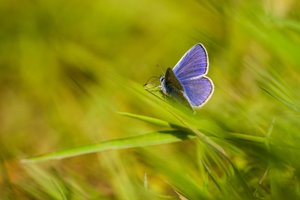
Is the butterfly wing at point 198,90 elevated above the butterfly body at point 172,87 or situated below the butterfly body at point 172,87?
above

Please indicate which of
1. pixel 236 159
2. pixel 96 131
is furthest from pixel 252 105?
pixel 96 131

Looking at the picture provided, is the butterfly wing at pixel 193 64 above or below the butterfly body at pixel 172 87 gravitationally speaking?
above

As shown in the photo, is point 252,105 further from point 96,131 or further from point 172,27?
point 172,27

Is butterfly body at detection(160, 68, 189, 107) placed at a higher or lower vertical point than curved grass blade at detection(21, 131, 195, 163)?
higher
